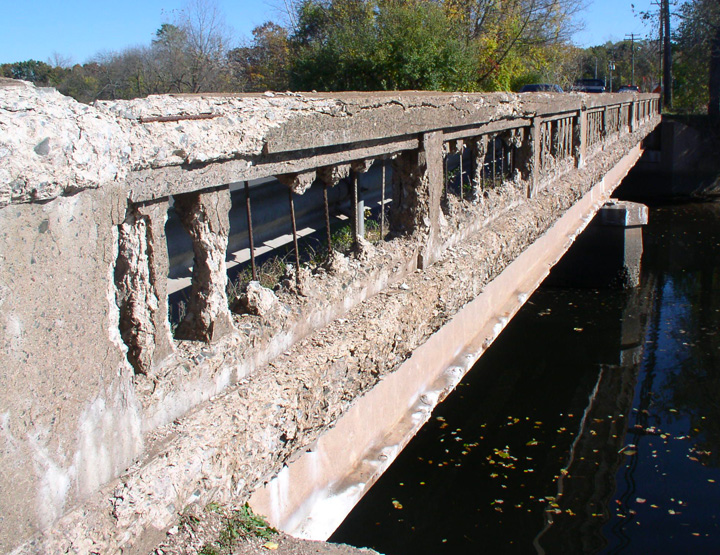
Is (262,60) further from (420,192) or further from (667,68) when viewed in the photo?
(420,192)

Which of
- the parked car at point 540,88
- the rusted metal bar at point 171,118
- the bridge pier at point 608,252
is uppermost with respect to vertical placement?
the parked car at point 540,88

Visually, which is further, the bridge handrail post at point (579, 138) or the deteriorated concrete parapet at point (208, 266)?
the bridge handrail post at point (579, 138)

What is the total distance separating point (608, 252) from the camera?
12594mm

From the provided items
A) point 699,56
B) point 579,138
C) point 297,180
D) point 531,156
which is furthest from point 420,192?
point 699,56

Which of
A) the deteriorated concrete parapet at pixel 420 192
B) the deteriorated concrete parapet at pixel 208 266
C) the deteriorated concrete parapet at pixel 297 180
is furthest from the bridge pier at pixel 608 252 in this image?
the deteriorated concrete parapet at pixel 208 266

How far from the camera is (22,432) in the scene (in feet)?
4.88

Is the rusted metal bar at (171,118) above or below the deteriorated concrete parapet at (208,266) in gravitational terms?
above

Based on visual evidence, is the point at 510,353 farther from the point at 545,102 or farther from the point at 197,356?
the point at 197,356

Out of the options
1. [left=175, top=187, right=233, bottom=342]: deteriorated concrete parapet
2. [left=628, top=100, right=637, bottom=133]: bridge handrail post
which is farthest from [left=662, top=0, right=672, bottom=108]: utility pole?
[left=175, top=187, right=233, bottom=342]: deteriorated concrete parapet

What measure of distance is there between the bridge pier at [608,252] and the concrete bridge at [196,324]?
9.11 metres

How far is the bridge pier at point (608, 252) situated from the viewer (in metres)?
12.2

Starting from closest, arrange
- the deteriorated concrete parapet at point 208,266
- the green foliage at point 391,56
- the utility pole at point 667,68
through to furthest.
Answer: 1. the deteriorated concrete parapet at point 208,266
2. the green foliage at point 391,56
3. the utility pole at point 667,68

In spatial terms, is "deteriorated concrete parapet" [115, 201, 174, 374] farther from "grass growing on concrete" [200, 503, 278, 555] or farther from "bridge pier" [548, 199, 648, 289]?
"bridge pier" [548, 199, 648, 289]

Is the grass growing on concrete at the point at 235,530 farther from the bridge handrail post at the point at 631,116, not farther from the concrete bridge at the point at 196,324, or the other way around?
the bridge handrail post at the point at 631,116
